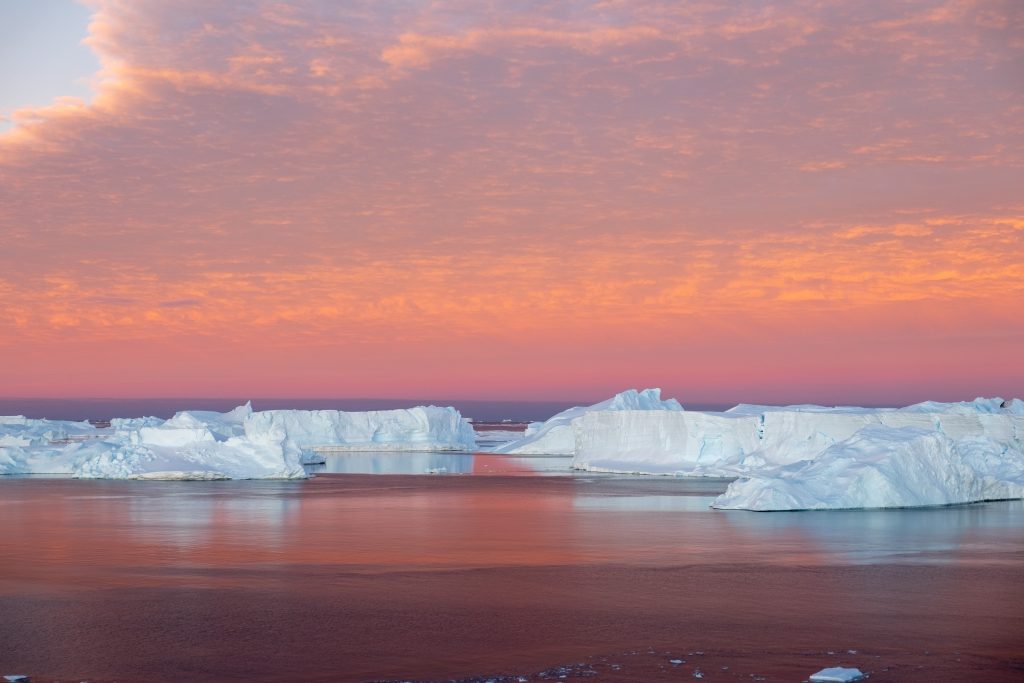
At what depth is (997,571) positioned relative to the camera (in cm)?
1845

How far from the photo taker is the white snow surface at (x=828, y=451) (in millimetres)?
27328

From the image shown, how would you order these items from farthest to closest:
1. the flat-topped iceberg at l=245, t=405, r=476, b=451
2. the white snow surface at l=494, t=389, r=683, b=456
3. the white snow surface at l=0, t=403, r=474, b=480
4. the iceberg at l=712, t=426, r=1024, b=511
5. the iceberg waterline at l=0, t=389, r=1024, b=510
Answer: the flat-topped iceberg at l=245, t=405, r=476, b=451, the white snow surface at l=494, t=389, r=683, b=456, the white snow surface at l=0, t=403, r=474, b=480, the iceberg waterline at l=0, t=389, r=1024, b=510, the iceberg at l=712, t=426, r=1024, b=511

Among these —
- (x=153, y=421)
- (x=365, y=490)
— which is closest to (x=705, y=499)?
(x=365, y=490)

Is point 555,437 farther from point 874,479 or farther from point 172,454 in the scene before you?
point 874,479

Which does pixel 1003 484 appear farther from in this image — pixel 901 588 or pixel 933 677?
pixel 933 677

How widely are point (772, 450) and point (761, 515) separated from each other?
11831 millimetres

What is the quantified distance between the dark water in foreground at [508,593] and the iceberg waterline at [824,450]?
95cm

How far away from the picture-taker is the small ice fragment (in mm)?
10922

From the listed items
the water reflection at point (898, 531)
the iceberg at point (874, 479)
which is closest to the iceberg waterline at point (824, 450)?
the iceberg at point (874, 479)

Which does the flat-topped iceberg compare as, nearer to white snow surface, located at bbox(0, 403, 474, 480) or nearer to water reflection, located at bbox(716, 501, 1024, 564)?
white snow surface, located at bbox(0, 403, 474, 480)

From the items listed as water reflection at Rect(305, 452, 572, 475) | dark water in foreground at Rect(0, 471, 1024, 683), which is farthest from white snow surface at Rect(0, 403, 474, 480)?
dark water in foreground at Rect(0, 471, 1024, 683)

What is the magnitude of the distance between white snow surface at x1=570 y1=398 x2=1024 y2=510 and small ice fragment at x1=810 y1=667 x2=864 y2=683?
52.8ft

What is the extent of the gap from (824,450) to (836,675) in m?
19.9

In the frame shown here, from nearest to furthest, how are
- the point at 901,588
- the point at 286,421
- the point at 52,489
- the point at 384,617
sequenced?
1. the point at 384,617
2. the point at 901,588
3. the point at 52,489
4. the point at 286,421
